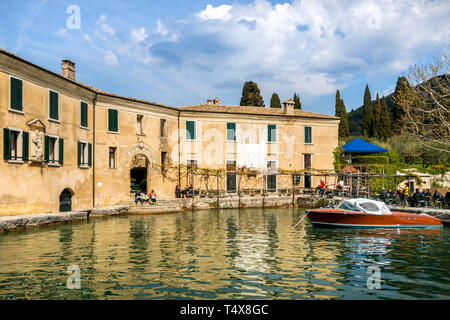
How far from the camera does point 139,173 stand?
Answer: 113 ft

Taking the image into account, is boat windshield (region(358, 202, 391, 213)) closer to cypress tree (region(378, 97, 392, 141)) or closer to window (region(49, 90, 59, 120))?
window (region(49, 90, 59, 120))

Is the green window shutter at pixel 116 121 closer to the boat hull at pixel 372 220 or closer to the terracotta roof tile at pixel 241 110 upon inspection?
the terracotta roof tile at pixel 241 110

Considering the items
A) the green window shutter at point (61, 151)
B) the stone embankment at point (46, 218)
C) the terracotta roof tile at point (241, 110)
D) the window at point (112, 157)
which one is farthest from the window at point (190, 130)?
the green window shutter at point (61, 151)

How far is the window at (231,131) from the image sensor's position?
35.5 metres

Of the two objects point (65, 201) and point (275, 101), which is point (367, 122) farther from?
point (65, 201)

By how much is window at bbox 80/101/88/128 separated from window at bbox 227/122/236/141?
43.8 feet

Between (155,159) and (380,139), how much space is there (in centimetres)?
3368

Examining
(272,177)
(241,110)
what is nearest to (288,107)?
(241,110)

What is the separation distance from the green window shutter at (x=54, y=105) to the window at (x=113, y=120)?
18.7 ft

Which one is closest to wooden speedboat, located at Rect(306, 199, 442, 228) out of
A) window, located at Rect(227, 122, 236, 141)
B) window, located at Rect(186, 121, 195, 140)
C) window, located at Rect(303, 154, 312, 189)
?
window, located at Rect(227, 122, 236, 141)

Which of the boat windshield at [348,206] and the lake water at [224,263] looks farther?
the boat windshield at [348,206]

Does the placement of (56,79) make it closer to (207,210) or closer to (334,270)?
(207,210)

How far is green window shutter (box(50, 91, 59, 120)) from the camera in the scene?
21844 millimetres

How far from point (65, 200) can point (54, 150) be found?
3064 millimetres
